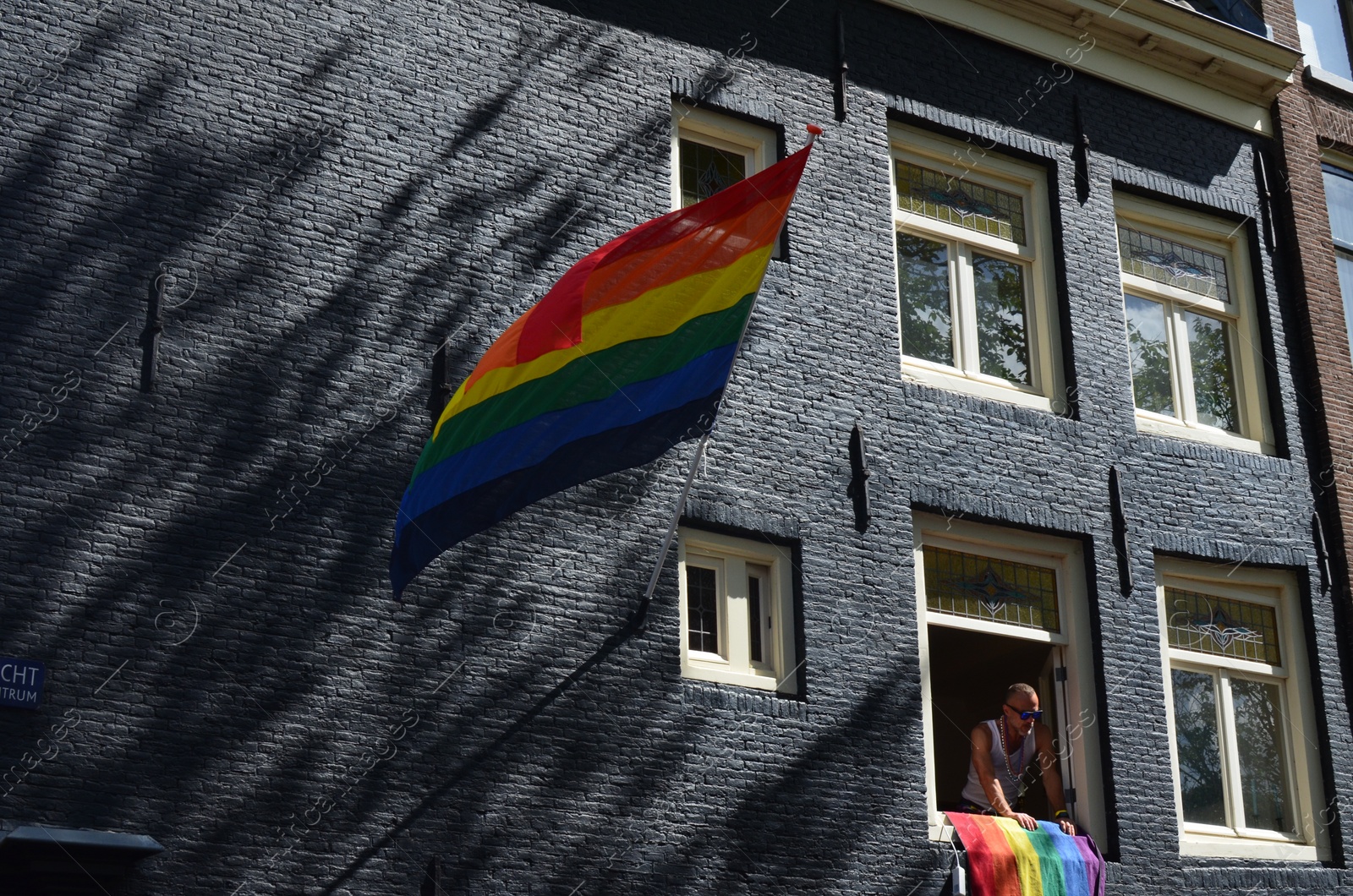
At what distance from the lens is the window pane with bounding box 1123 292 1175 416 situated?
46.6 ft

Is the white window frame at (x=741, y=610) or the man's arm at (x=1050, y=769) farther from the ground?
the white window frame at (x=741, y=610)

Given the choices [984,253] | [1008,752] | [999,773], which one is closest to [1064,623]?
[1008,752]

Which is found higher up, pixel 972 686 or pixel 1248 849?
pixel 972 686

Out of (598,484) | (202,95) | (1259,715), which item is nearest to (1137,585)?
(1259,715)

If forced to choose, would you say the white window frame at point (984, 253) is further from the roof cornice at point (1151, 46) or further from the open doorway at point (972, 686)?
the open doorway at point (972, 686)

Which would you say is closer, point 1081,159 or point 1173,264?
point 1081,159

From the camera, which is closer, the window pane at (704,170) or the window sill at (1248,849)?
the window pane at (704,170)

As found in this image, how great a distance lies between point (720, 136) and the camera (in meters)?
12.7

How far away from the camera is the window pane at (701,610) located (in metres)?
11.4

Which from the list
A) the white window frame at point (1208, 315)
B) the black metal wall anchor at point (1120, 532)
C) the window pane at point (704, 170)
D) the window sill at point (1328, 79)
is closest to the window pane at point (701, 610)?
the window pane at point (704, 170)

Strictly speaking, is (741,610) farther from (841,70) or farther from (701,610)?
(841,70)

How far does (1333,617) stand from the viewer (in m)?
14.0

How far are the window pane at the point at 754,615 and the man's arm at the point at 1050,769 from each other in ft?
7.89

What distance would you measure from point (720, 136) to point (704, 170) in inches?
11.5
